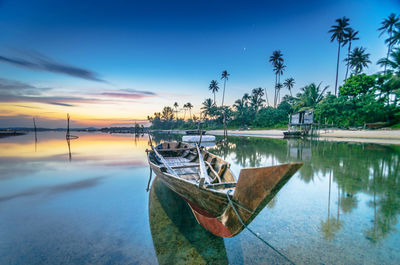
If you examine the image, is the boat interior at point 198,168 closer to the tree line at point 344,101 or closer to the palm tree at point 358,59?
the tree line at point 344,101

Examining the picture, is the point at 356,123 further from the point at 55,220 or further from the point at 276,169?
the point at 55,220

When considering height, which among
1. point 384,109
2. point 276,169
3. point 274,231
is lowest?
point 274,231

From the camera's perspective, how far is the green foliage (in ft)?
97.7

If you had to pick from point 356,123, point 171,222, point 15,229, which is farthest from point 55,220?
point 356,123

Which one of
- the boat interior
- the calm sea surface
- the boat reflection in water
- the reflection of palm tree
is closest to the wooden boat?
the boat interior

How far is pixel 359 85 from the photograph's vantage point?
30.2m

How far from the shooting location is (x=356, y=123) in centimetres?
2922

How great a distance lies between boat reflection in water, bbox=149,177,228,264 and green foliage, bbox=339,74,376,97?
38.7 m

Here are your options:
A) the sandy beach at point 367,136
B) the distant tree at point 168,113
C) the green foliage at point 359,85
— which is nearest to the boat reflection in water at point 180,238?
the sandy beach at point 367,136

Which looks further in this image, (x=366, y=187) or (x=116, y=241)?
(x=366, y=187)

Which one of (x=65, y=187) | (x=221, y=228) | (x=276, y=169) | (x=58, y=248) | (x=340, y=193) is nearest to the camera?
(x=276, y=169)

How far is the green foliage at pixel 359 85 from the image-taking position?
2977cm

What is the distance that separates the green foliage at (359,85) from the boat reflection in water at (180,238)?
127 feet

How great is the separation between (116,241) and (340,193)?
7008mm
